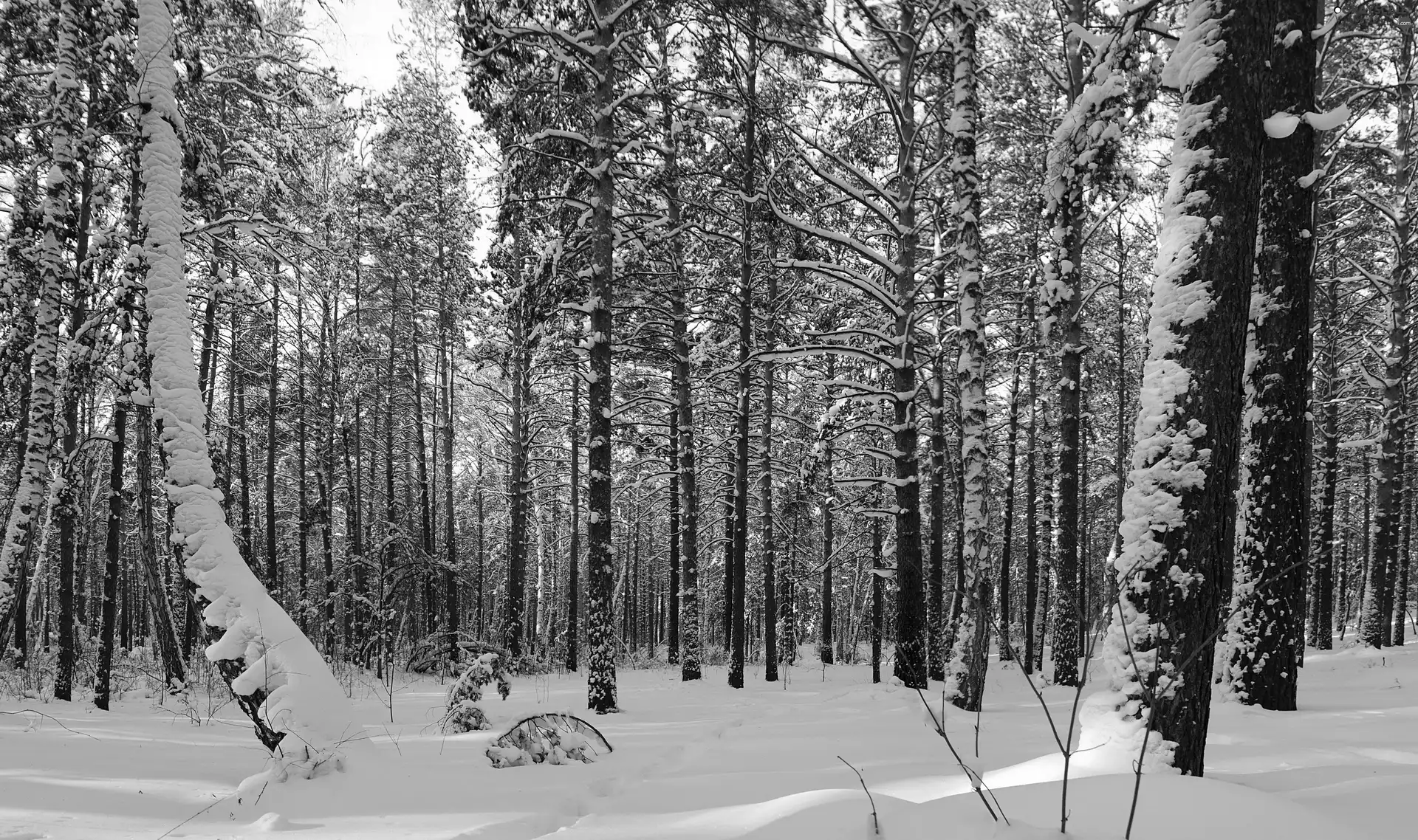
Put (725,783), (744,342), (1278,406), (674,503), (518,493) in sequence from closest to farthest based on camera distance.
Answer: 1. (725,783)
2. (1278,406)
3. (744,342)
4. (674,503)
5. (518,493)

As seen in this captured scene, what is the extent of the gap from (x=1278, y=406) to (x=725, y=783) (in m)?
6.22

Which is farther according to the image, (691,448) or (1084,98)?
(691,448)


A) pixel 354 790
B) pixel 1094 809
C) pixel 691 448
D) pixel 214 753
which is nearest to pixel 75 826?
pixel 354 790

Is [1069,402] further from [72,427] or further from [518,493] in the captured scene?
[72,427]

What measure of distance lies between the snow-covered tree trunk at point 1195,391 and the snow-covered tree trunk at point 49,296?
35.8 ft

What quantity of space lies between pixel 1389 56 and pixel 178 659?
23202 millimetres

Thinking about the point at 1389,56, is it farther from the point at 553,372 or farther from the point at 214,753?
the point at 214,753

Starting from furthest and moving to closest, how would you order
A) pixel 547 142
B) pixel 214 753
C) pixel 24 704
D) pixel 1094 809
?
pixel 547 142 → pixel 24 704 → pixel 214 753 → pixel 1094 809

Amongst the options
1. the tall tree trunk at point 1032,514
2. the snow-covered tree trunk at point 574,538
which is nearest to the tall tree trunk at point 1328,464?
the tall tree trunk at point 1032,514

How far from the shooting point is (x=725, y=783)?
4.32 m

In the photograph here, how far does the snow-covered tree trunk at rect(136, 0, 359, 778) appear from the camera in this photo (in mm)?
4461

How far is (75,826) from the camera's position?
3400 millimetres

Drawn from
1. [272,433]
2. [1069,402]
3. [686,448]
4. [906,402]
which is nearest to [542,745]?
[906,402]

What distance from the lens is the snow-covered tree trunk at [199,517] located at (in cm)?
446
